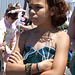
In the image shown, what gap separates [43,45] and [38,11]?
0.31m

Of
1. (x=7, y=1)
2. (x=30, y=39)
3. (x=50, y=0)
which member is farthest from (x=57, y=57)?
(x=7, y=1)

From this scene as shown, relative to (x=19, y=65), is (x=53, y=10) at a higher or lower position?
higher

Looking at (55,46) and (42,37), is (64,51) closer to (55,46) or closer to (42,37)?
(55,46)

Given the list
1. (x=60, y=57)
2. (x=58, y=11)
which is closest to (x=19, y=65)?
(x=60, y=57)

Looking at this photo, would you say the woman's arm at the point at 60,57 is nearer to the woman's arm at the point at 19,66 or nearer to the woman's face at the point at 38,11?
the woman's arm at the point at 19,66

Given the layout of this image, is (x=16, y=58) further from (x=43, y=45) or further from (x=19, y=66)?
(x=43, y=45)

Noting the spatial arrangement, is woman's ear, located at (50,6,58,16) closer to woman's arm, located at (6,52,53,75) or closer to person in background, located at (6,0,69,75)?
person in background, located at (6,0,69,75)

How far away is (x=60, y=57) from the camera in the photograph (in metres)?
1.70

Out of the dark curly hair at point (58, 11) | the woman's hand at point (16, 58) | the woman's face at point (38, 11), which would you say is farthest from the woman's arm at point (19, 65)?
the dark curly hair at point (58, 11)

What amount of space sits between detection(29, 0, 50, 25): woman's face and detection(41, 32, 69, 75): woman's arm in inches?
9.6

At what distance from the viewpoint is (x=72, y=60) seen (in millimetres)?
2203

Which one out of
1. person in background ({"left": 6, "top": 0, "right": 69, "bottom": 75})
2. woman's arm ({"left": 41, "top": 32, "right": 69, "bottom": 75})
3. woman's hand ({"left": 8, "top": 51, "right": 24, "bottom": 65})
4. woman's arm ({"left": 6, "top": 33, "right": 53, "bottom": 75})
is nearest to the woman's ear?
person in background ({"left": 6, "top": 0, "right": 69, "bottom": 75})

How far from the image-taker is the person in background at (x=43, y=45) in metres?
1.70

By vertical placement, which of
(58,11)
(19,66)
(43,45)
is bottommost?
(19,66)
